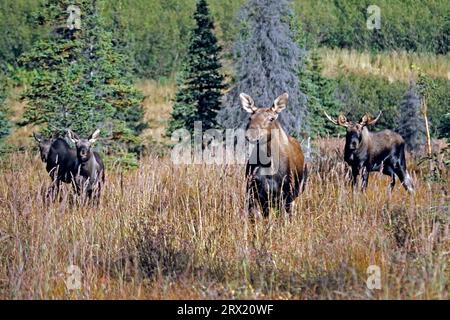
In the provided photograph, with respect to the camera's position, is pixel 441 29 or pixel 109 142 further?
pixel 441 29

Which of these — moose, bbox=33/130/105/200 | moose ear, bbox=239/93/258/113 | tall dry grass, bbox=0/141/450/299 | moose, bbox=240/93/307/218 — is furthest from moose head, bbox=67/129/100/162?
moose ear, bbox=239/93/258/113

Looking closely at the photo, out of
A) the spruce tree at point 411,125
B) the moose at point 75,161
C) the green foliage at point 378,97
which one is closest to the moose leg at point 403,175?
the moose at point 75,161

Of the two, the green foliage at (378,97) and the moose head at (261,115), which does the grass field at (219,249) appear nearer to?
the moose head at (261,115)

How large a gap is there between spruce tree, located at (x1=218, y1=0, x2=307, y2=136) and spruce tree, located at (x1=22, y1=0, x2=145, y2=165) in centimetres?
270

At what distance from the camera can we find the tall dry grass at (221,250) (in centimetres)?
497

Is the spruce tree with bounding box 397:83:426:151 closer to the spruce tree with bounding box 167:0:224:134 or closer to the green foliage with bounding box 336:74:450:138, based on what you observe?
the green foliage with bounding box 336:74:450:138

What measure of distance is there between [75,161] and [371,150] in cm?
524

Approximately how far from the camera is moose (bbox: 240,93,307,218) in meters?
7.69

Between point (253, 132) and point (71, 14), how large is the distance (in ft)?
31.3

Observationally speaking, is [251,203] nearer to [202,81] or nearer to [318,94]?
[202,81]

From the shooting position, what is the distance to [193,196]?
8117 millimetres
